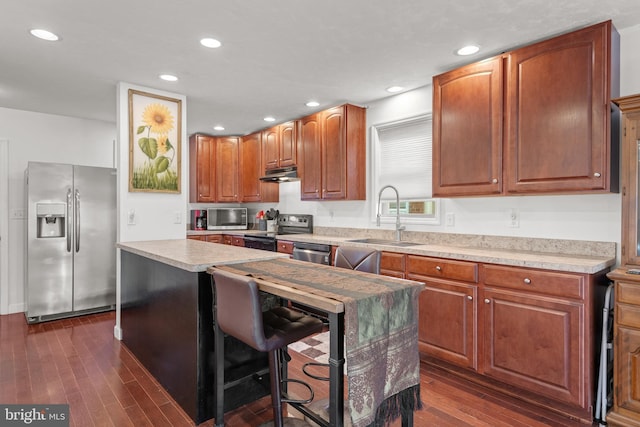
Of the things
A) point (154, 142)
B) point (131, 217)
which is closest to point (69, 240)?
point (131, 217)

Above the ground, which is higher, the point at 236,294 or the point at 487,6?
the point at 487,6

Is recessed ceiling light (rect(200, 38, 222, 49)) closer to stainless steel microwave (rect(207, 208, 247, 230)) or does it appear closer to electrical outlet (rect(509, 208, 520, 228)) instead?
electrical outlet (rect(509, 208, 520, 228))

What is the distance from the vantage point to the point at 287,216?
5137 millimetres

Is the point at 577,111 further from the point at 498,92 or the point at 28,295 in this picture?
the point at 28,295

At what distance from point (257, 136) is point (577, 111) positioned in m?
4.05

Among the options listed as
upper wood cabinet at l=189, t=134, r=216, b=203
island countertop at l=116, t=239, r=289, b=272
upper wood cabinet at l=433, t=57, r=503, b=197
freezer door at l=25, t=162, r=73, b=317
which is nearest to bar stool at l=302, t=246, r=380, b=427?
island countertop at l=116, t=239, r=289, b=272

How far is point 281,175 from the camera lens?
15.3 feet

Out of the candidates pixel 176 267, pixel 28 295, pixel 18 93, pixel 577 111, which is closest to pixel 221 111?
pixel 18 93

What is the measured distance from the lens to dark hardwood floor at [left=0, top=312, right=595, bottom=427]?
6.81ft

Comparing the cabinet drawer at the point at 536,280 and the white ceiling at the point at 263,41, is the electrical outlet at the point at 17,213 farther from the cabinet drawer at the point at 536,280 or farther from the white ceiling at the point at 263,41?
the cabinet drawer at the point at 536,280

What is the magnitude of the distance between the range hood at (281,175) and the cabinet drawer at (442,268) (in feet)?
7.04

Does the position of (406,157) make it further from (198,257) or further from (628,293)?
(198,257)

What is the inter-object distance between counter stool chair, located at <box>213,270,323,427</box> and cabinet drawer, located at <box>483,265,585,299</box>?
1.30 m

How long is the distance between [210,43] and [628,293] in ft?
9.89
